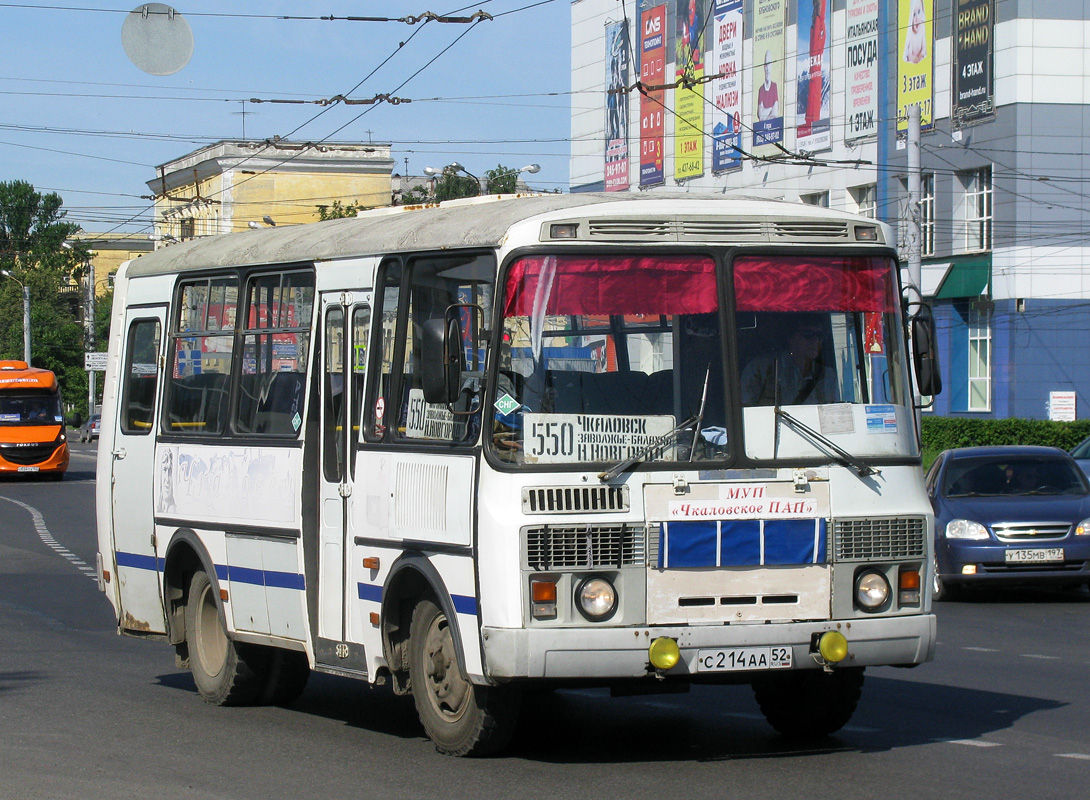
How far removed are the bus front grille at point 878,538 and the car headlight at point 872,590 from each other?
8cm

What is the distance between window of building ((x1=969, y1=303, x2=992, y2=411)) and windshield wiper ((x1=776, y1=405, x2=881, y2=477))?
3931cm

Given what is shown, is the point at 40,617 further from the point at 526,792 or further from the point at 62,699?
the point at 526,792

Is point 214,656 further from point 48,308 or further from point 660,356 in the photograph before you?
point 48,308

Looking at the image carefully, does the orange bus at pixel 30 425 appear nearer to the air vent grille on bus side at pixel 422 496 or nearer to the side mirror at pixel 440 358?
the air vent grille on bus side at pixel 422 496

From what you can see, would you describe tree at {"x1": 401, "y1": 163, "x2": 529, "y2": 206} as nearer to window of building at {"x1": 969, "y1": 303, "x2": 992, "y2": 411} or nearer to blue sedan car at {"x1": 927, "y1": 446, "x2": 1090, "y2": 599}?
window of building at {"x1": 969, "y1": 303, "x2": 992, "y2": 411}

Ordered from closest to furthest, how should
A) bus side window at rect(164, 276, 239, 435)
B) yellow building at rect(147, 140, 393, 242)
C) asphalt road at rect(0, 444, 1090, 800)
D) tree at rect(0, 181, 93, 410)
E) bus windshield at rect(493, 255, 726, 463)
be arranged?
asphalt road at rect(0, 444, 1090, 800) < bus windshield at rect(493, 255, 726, 463) < bus side window at rect(164, 276, 239, 435) < yellow building at rect(147, 140, 393, 242) < tree at rect(0, 181, 93, 410)

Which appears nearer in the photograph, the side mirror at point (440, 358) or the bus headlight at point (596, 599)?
the bus headlight at point (596, 599)

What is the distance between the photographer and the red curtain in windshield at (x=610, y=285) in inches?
300

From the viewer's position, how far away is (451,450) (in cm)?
784

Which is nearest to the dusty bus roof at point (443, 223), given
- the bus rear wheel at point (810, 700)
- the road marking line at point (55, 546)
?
the bus rear wheel at point (810, 700)

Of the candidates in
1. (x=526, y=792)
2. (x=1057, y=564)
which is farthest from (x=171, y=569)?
(x=1057, y=564)

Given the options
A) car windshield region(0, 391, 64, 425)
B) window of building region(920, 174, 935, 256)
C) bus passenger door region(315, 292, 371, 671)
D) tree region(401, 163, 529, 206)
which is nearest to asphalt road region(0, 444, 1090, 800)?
bus passenger door region(315, 292, 371, 671)

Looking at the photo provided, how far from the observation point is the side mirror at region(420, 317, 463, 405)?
24.6ft

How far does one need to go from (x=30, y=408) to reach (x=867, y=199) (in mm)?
24861
